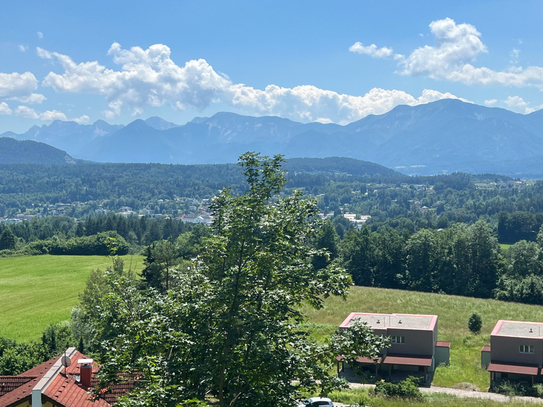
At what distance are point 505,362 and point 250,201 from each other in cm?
3155

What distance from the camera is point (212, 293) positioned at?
913 cm

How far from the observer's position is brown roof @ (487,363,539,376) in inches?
1282

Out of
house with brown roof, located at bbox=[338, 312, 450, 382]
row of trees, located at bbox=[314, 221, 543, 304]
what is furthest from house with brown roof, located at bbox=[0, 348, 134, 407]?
row of trees, located at bbox=[314, 221, 543, 304]

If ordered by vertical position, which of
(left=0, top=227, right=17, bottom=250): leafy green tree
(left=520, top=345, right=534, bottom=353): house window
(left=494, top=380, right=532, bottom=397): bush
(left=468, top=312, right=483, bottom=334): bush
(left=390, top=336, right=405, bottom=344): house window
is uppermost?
(left=520, top=345, right=534, bottom=353): house window

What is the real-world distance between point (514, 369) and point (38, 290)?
5624 centimetres

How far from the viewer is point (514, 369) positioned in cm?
3300

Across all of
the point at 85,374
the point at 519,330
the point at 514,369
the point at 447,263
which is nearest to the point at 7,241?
the point at 447,263

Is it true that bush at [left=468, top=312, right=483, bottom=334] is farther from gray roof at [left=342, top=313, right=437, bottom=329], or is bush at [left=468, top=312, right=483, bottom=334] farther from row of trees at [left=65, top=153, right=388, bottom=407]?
row of trees at [left=65, top=153, right=388, bottom=407]

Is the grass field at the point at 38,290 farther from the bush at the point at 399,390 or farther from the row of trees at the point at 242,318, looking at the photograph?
the row of trees at the point at 242,318

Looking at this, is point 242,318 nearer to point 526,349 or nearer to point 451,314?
point 526,349

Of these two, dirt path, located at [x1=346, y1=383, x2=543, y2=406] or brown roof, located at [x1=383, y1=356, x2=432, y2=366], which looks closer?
dirt path, located at [x1=346, y1=383, x2=543, y2=406]

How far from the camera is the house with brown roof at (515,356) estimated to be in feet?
109

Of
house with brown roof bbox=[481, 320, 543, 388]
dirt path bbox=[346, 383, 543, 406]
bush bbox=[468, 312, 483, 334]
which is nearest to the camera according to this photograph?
dirt path bbox=[346, 383, 543, 406]

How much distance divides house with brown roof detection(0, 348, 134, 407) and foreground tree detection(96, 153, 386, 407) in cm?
438
